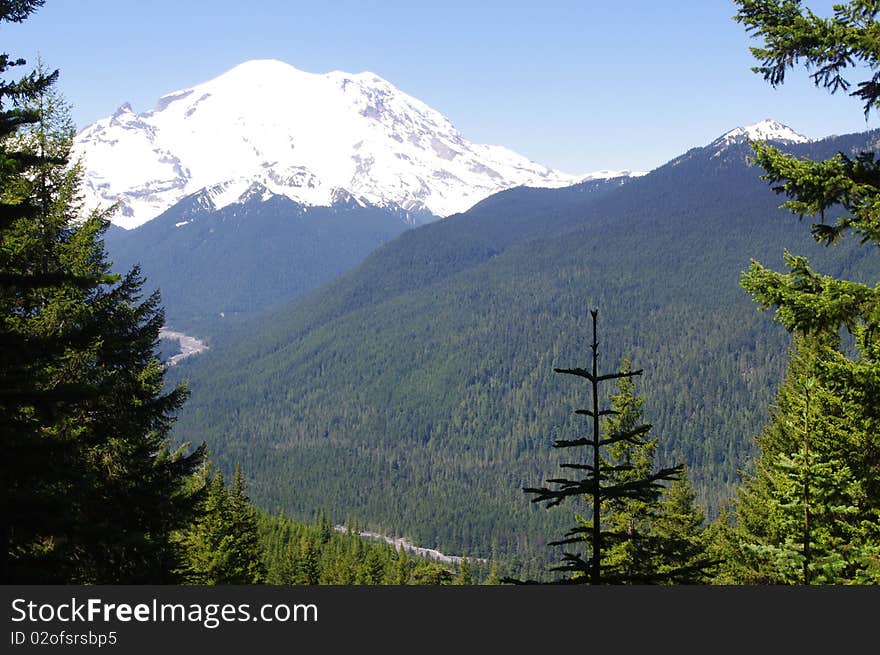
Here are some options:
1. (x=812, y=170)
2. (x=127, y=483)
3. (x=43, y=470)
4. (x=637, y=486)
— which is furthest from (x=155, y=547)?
(x=812, y=170)

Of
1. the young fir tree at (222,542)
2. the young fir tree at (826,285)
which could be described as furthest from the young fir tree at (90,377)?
the young fir tree at (222,542)

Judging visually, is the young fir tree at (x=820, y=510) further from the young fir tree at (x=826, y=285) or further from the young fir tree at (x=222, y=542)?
the young fir tree at (x=222, y=542)

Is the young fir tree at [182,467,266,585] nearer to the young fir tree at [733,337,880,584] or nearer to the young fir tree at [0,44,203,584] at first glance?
the young fir tree at [0,44,203,584]

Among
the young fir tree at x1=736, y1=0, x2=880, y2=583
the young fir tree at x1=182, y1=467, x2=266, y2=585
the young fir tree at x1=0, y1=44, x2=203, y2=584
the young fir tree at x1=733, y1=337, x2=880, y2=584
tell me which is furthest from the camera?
the young fir tree at x1=182, y1=467, x2=266, y2=585

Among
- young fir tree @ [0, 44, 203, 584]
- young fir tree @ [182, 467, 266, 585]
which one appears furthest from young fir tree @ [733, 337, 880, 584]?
young fir tree @ [182, 467, 266, 585]

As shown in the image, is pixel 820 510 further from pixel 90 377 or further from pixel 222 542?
pixel 222 542

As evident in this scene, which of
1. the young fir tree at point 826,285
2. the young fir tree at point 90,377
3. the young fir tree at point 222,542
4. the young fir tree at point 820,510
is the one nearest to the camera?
the young fir tree at point 826,285

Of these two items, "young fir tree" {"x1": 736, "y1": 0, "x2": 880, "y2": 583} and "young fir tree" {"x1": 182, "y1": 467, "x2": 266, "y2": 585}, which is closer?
"young fir tree" {"x1": 736, "y1": 0, "x2": 880, "y2": 583}

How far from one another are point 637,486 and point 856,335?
4.64 metres

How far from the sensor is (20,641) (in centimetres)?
754

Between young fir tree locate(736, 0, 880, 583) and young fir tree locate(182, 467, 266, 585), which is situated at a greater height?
young fir tree locate(736, 0, 880, 583)

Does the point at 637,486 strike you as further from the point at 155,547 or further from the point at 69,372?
the point at 69,372

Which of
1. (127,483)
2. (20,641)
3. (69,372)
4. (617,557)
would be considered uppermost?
(69,372)

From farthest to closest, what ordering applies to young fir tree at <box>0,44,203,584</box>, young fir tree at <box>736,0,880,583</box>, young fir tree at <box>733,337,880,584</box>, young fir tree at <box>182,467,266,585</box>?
young fir tree at <box>182,467,266,585</box> → young fir tree at <box>0,44,203,584</box> → young fir tree at <box>733,337,880,584</box> → young fir tree at <box>736,0,880,583</box>
